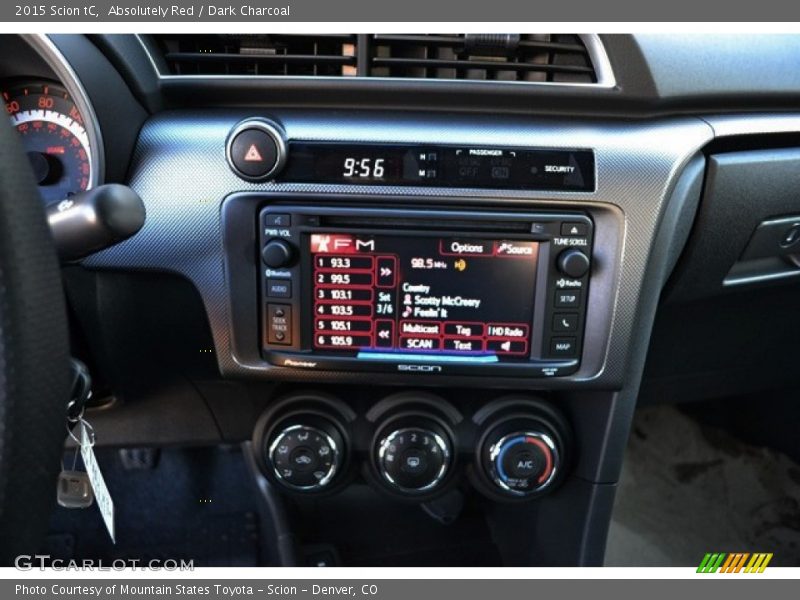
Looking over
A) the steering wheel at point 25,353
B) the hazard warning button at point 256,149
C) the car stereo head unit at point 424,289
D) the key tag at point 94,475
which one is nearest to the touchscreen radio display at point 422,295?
the car stereo head unit at point 424,289

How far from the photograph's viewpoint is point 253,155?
107 cm

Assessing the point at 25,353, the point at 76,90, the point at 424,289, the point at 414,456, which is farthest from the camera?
the point at 414,456

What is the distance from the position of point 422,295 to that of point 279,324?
0.70 ft

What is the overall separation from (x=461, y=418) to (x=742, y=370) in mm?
653

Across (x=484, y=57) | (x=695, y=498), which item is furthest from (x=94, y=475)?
(x=695, y=498)

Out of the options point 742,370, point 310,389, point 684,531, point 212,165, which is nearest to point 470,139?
point 212,165

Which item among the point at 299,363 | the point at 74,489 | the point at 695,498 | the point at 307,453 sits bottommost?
the point at 695,498

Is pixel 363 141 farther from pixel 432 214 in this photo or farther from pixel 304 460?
pixel 304 460

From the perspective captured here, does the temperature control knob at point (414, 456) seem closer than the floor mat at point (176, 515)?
Yes

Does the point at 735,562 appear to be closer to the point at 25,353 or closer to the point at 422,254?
the point at 422,254

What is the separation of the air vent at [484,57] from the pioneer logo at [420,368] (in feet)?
1.36

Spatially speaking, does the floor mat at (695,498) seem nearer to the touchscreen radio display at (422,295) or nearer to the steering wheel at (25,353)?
the touchscreen radio display at (422,295)

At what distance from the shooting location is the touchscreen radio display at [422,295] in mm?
1108

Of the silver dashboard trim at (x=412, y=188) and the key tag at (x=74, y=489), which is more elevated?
the silver dashboard trim at (x=412, y=188)
